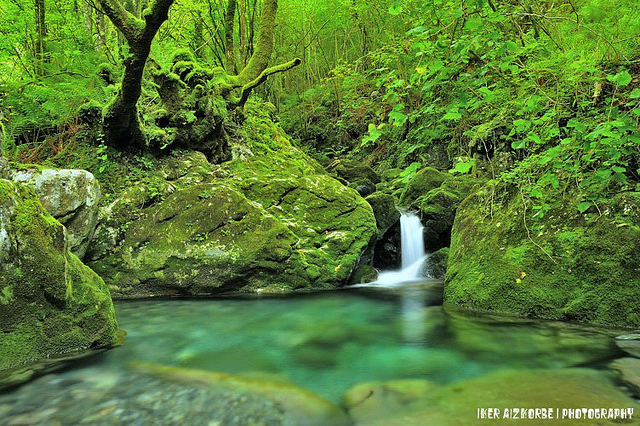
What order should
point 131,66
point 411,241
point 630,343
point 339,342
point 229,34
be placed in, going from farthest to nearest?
A: point 229,34, point 411,241, point 131,66, point 339,342, point 630,343

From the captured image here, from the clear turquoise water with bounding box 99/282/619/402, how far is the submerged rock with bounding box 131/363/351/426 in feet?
0.44

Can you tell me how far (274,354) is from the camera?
386 cm

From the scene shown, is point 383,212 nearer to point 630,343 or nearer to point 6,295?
point 630,343

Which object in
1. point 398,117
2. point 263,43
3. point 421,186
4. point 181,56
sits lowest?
point 398,117

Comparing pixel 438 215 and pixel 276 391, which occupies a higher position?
pixel 438 215

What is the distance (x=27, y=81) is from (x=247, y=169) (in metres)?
4.54

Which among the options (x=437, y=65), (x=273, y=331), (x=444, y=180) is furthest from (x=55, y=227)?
(x=444, y=180)

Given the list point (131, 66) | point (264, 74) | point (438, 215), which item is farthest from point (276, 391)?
point (264, 74)

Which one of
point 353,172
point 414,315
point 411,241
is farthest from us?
point 353,172

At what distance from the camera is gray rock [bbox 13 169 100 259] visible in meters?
5.59

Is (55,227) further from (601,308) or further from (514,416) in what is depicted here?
(601,308)

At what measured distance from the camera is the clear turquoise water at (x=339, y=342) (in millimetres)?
3369

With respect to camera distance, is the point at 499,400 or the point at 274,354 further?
the point at 274,354

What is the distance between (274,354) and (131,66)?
15.4ft
